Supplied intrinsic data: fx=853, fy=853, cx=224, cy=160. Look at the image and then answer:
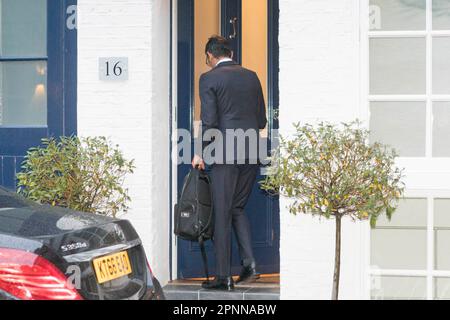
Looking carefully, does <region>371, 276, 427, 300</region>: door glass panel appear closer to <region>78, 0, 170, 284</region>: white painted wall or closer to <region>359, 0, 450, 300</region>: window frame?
<region>359, 0, 450, 300</region>: window frame

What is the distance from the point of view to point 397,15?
6.76 metres

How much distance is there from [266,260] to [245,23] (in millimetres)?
A: 2186

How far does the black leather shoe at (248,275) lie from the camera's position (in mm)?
7164

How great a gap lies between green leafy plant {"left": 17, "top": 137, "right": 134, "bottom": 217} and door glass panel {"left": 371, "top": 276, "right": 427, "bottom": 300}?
213 cm

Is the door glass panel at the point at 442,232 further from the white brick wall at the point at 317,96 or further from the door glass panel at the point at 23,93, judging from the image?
the door glass panel at the point at 23,93

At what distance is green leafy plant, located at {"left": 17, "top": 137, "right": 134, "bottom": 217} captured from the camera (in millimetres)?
6410

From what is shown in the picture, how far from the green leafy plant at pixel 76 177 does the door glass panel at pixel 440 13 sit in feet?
8.83

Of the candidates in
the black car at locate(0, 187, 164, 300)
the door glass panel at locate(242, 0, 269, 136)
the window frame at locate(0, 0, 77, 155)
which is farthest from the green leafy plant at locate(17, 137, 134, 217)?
the black car at locate(0, 187, 164, 300)

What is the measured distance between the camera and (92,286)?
12.9ft

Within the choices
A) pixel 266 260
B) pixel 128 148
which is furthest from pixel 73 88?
pixel 266 260

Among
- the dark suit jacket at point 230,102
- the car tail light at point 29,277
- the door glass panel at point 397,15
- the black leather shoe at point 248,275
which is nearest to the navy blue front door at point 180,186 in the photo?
the black leather shoe at point 248,275

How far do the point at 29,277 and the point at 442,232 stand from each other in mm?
3920
